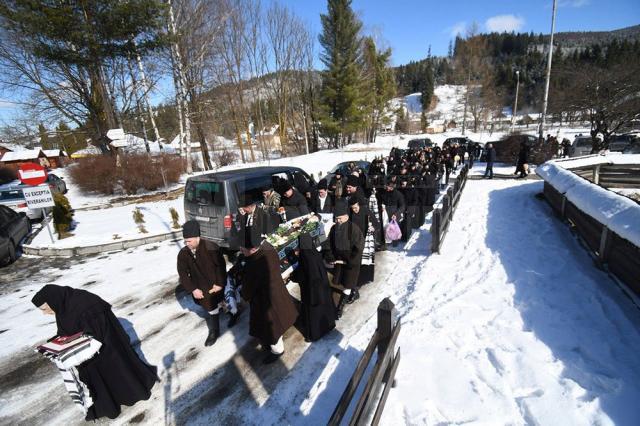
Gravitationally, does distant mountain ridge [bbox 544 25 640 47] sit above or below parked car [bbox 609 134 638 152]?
above

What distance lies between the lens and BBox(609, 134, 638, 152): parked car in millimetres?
17719

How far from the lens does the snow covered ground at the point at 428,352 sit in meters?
2.78

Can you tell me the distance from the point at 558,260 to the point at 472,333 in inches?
126

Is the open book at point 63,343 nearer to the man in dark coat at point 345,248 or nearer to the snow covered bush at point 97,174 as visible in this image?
the man in dark coat at point 345,248

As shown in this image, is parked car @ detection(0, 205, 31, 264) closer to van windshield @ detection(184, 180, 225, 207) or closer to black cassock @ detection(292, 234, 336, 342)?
van windshield @ detection(184, 180, 225, 207)

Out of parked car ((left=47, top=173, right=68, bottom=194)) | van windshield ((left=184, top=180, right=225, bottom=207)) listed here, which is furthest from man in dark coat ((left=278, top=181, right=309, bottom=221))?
parked car ((left=47, top=173, right=68, bottom=194))

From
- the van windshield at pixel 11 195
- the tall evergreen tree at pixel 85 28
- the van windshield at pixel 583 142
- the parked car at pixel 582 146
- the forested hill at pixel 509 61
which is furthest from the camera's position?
the forested hill at pixel 509 61

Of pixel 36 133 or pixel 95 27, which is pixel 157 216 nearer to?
pixel 95 27

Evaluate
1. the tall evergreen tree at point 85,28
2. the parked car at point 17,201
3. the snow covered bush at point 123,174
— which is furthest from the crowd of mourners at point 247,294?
the tall evergreen tree at point 85,28

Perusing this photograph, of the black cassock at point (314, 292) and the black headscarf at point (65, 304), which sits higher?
the black headscarf at point (65, 304)

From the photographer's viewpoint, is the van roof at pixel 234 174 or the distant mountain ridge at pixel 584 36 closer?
the van roof at pixel 234 174

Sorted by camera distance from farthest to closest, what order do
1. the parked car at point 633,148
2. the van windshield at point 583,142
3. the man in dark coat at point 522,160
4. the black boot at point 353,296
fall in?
the van windshield at point 583,142, the parked car at point 633,148, the man in dark coat at point 522,160, the black boot at point 353,296

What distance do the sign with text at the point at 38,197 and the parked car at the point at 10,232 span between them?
882mm

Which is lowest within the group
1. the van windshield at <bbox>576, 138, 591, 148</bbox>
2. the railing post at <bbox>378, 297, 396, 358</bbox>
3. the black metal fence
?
the black metal fence
